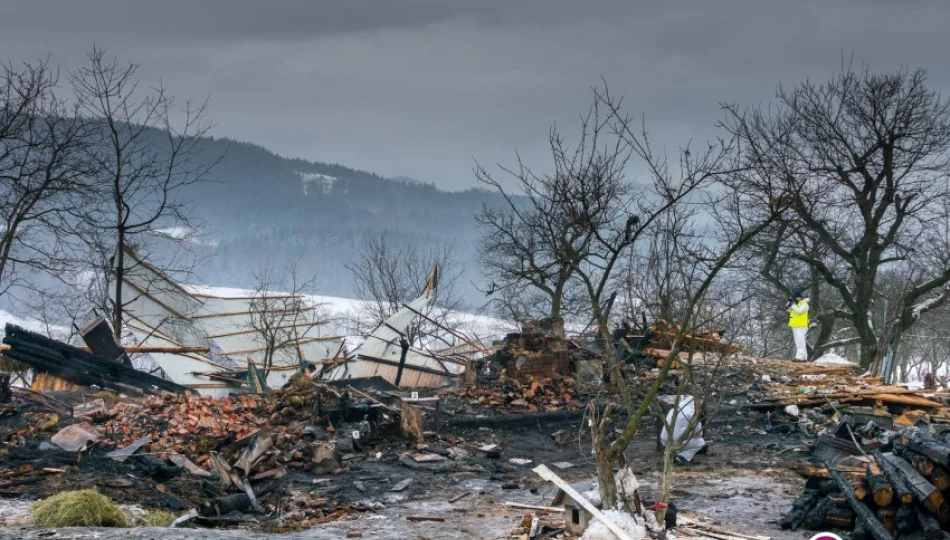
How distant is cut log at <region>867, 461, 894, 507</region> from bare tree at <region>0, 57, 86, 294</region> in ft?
47.8

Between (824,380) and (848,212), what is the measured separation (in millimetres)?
8610

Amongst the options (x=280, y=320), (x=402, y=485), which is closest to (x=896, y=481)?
(x=402, y=485)

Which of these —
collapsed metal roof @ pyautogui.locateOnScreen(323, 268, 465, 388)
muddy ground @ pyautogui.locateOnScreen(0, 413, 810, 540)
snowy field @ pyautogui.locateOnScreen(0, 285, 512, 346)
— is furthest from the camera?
snowy field @ pyautogui.locateOnScreen(0, 285, 512, 346)

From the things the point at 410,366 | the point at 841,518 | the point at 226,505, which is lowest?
the point at 226,505

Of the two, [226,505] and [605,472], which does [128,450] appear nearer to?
[226,505]

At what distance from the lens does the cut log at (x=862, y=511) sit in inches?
300

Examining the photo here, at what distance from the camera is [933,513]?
7.73 m

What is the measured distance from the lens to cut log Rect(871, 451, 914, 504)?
7.71 m

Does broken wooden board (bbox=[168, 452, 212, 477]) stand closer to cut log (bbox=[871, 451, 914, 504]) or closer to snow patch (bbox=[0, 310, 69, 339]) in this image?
cut log (bbox=[871, 451, 914, 504])

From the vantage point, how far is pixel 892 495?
785 centimetres

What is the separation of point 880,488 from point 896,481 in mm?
173

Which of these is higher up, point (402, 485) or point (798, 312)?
point (798, 312)

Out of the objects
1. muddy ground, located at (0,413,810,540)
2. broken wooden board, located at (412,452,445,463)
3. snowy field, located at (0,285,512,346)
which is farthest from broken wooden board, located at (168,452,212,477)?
snowy field, located at (0,285,512,346)

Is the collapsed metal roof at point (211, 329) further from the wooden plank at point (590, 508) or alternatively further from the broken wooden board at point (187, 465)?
the wooden plank at point (590, 508)
